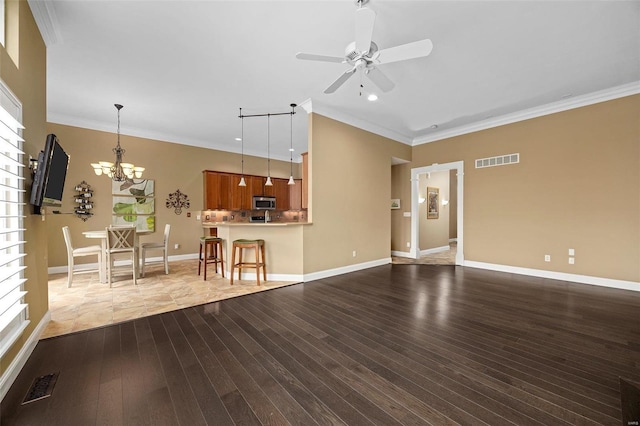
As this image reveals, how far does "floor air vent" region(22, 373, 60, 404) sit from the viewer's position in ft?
5.52

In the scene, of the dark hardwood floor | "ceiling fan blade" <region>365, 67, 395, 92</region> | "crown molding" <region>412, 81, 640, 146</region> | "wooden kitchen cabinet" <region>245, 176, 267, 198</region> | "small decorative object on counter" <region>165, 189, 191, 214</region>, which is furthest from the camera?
"wooden kitchen cabinet" <region>245, 176, 267, 198</region>

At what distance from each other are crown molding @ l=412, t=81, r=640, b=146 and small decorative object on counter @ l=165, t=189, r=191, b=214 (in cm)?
638

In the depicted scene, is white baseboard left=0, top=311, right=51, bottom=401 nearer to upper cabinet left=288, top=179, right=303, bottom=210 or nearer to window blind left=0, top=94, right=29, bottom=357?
window blind left=0, top=94, right=29, bottom=357

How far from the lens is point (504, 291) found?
3932mm

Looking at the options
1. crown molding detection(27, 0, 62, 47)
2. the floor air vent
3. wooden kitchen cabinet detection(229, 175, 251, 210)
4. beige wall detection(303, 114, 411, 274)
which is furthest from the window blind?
wooden kitchen cabinet detection(229, 175, 251, 210)

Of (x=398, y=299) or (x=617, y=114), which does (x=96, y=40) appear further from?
(x=617, y=114)

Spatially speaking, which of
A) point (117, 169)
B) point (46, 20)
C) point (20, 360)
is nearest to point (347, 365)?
point (20, 360)

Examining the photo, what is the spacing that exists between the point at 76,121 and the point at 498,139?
869 centimetres

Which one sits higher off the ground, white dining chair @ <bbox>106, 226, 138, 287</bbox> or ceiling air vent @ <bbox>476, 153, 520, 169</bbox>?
ceiling air vent @ <bbox>476, 153, 520, 169</bbox>

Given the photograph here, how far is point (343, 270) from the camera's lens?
5.08 metres

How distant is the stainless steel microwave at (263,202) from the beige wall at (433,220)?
4.38 m

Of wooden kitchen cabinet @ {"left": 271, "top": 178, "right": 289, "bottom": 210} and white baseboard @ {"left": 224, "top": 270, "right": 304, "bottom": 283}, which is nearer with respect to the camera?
white baseboard @ {"left": 224, "top": 270, "right": 304, "bottom": 283}

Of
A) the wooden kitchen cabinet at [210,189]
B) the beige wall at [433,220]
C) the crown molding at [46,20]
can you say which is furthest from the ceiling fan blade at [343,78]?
the beige wall at [433,220]

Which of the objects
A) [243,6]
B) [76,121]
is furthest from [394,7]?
[76,121]
